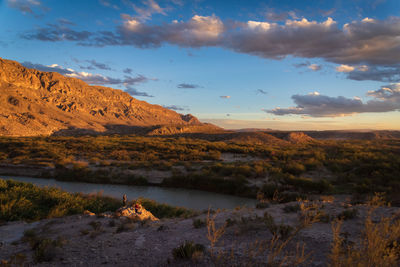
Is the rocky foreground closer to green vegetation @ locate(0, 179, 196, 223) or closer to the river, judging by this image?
green vegetation @ locate(0, 179, 196, 223)

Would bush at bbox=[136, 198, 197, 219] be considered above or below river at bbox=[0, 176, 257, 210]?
above

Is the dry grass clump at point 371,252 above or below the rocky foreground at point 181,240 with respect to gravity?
above

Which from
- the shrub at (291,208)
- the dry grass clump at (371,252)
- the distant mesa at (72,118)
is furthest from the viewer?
the distant mesa at (72,118)

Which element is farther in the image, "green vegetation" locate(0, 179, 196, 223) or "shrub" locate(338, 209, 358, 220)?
"green vegetation" locate(0, 179, 196, 223)

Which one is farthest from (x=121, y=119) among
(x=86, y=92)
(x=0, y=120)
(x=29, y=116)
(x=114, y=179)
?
(x=114, y=179)

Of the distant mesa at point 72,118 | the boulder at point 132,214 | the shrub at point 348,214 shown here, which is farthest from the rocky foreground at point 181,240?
the distant mesa at point 72,118

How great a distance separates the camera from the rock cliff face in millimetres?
88500

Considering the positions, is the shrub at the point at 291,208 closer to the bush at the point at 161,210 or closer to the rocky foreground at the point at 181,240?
the rocky foreground at the point at 181,240

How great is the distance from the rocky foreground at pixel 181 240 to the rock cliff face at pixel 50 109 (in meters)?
83.3

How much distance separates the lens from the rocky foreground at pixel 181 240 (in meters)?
4.57

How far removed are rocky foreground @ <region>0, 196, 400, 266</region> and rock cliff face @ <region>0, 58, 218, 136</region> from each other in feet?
273

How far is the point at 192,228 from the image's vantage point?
6980 millimetres

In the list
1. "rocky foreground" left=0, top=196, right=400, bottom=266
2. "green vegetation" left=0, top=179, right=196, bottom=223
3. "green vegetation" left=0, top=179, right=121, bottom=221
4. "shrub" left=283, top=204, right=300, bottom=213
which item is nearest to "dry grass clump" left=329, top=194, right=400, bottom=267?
"rocky foreground" left=0, top=196, right=400, bottom=266

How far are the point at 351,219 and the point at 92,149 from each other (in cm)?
3786
